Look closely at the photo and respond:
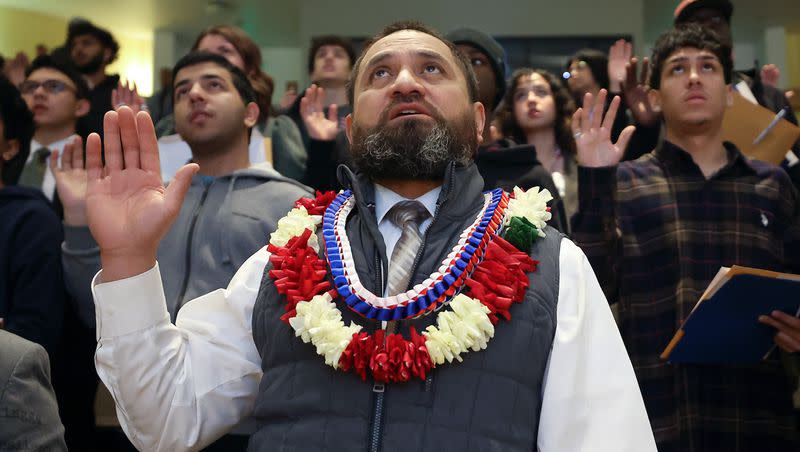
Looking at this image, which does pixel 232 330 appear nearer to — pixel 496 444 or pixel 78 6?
pixel 496 444

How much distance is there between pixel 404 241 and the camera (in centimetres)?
214

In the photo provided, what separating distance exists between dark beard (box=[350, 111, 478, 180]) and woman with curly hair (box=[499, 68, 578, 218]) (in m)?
2.16

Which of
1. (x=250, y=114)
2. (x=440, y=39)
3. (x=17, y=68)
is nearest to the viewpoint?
(x=440, y=39)

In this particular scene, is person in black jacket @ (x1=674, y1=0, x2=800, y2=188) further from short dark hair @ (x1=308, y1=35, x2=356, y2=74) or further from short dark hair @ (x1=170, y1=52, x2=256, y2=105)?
short dark hair @ (x1=170, y1=52, x2=256, y2=105)

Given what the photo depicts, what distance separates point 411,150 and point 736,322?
1266 mm

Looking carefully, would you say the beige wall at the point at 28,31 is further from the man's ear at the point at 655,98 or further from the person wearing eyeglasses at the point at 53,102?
the man's ear at the point at 655,98

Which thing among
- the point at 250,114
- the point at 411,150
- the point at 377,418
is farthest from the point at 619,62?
the point at 377,418

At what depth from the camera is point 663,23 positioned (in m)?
10.9

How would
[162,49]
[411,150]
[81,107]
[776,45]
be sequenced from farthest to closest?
1. [162,49]
2. [776,45]
3. [81,107]
4. [411,150]

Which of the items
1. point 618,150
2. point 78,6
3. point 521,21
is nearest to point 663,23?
point 521,21

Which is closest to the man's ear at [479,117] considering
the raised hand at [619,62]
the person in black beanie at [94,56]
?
the raised hand at [619,62]

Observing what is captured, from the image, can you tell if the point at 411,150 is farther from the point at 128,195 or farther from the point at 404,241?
the point at 128,195

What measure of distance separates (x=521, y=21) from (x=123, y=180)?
8806 mm

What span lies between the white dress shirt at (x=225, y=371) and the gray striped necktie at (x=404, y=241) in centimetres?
25
